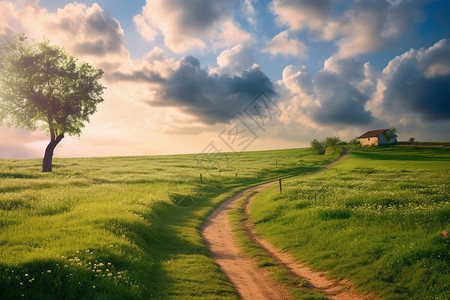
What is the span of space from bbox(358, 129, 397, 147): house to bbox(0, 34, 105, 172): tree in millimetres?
110277

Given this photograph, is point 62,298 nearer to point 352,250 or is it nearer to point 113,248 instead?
point 113,248

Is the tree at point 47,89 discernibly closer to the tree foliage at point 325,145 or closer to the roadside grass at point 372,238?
the roadside grass at point 372,238

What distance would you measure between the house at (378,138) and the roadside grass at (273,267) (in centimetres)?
11527

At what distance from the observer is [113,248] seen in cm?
1184

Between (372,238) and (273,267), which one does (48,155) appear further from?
(372,238)

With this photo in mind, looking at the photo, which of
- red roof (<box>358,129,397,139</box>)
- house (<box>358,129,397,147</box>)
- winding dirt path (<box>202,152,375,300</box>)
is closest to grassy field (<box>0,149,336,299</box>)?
winding dirt path (<box>202,152,375,300</box>)

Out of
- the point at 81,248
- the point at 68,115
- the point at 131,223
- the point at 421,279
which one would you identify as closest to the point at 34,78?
the point at 68,115

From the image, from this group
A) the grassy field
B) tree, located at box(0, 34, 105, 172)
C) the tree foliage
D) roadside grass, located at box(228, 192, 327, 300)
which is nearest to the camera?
the grassy field

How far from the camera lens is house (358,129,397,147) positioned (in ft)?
383

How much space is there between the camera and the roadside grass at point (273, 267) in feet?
32.9

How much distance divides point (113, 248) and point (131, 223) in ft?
14.1

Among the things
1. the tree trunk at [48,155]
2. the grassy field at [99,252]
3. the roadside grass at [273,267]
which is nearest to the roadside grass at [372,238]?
the roadside grass at [273,267]

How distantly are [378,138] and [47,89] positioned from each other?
388ft

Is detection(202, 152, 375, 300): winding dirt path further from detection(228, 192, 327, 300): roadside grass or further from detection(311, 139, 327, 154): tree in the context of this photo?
detection(311, 139, 327, 154): tree
